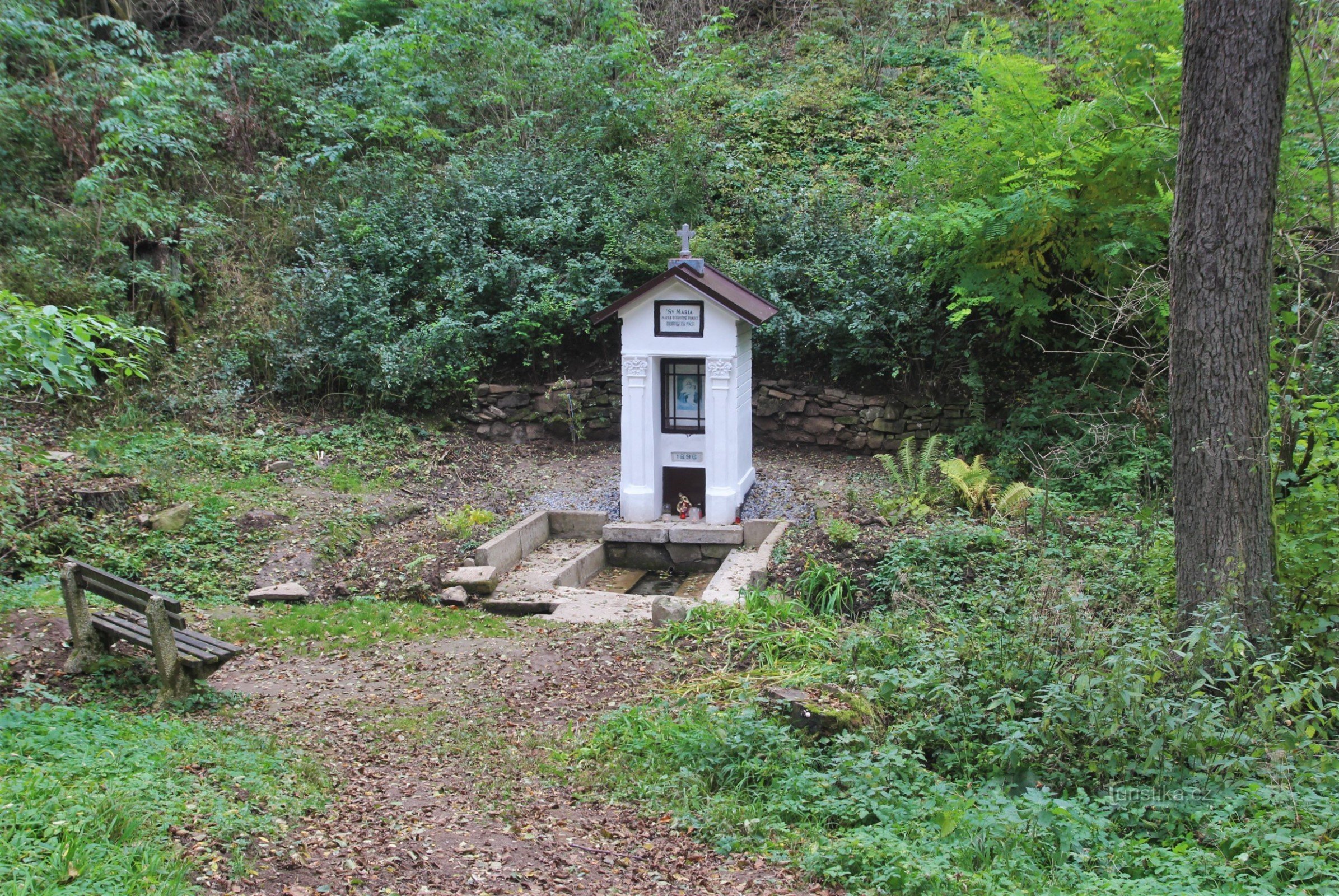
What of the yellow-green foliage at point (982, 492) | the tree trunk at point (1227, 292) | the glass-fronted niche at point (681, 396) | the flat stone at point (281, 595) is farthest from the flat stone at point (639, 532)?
the tree trunk at point (1227, 292)

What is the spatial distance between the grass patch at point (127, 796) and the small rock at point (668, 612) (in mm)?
3166

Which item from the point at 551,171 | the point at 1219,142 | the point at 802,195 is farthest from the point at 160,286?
the point at 1219,142

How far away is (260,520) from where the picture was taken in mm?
8930

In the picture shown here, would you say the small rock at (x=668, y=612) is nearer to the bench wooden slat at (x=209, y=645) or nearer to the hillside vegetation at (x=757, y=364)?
the hillside vegetation at (x=757, y=364)

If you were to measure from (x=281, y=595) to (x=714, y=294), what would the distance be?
16.0ft

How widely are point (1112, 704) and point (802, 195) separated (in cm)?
1065

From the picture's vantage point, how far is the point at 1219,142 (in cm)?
504

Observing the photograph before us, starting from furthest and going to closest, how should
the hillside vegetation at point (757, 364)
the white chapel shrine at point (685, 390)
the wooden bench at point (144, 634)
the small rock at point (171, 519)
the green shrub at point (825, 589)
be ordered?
the white chapel shrine at point (685, 390) < the small rock at point (171, 519) < the green shrub at point (825, 589) < the wooden bench at point (144, 634) < the hillside vegetation at point (757, 364)

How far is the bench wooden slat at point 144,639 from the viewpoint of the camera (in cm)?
548

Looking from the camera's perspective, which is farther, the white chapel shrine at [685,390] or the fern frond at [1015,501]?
the white chapel shrine at [685,390]

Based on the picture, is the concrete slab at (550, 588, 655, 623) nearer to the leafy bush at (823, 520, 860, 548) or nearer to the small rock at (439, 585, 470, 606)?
the small rock at (439, 585, 470, 606)

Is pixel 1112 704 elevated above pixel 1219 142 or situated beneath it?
situated beneath

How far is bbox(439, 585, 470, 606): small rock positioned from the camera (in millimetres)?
8141

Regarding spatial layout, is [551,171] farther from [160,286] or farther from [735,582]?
[735,582]
